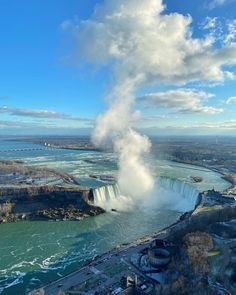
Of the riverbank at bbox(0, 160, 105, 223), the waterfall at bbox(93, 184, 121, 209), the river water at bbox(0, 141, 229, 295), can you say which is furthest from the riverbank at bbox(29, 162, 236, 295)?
the waterfall at bbox(93, 184, 121, 209)

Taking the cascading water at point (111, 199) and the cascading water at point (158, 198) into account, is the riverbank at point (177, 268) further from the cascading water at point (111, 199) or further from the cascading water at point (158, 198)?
the cascading water at point (158, 198)

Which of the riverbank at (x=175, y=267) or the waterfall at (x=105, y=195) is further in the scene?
the waterfall at (x=105, y=195)

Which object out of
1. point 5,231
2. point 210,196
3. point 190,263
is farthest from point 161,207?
point 190,263

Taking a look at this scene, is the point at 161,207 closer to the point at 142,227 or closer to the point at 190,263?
the point at 142,227

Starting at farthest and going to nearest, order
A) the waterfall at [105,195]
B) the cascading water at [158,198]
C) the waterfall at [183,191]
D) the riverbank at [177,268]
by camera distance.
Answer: the waterfall at [105,195]
the waterfall at [183,191]
the cascading water at [158,198]
the riverbank at [177,268]

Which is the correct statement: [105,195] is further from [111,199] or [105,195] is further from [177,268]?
[177,268]

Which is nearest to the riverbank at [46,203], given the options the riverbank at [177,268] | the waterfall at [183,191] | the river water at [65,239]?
the river water at [65,239]

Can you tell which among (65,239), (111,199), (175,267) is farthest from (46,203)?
(175,267)

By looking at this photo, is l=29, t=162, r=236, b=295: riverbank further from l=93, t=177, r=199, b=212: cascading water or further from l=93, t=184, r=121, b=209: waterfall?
l=93, t=184, r=121, b=209: waterfall
